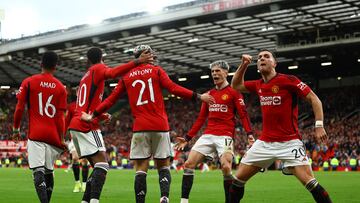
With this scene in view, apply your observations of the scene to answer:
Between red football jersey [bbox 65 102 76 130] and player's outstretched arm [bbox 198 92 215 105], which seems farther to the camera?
red football jersey [bbox 65 102 76 130]

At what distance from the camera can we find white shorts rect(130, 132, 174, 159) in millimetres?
8047

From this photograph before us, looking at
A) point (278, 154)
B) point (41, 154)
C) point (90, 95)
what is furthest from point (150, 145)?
point (278, 154)

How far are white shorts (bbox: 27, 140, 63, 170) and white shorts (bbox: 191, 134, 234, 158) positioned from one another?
277 cm

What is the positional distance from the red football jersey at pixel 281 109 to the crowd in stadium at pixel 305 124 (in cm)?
2535

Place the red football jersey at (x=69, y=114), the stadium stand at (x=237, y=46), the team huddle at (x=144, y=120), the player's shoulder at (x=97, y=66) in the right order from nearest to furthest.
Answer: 1. the team huddle at (x=144, y=120)
2. the player's shoulder at (x=97, y=66)
3. the red football jersey at (x=69, y=114)
4. the stadium stand at (x=237, y=46)

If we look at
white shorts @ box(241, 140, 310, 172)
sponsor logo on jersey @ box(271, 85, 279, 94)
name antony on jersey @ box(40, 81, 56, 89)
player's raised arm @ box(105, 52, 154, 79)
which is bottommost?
white shorts @ box(241, 140, 310, 172)

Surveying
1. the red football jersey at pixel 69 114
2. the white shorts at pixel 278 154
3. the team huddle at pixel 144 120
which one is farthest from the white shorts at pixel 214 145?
the red football jersey at pixel 69 114

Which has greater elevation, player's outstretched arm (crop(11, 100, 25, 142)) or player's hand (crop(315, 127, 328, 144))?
player's outstretched arm (crop(11, 100, 25, 142))

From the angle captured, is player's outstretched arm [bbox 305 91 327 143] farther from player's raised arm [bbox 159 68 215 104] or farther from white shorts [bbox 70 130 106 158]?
white shorts [bbox 70 130 106 158]

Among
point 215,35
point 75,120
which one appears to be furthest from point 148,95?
point 215,35

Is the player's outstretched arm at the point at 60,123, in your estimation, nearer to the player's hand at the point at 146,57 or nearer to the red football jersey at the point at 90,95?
the red football jersey at the point at 90,95

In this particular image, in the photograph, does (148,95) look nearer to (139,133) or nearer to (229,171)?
(139,133)

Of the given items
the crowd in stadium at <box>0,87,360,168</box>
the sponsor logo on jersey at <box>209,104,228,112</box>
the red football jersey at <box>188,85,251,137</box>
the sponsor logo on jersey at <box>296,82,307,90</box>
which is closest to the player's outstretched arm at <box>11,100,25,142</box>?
the red football jersey at <box>188,85,251,137</box>

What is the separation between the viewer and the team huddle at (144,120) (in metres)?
7.37
